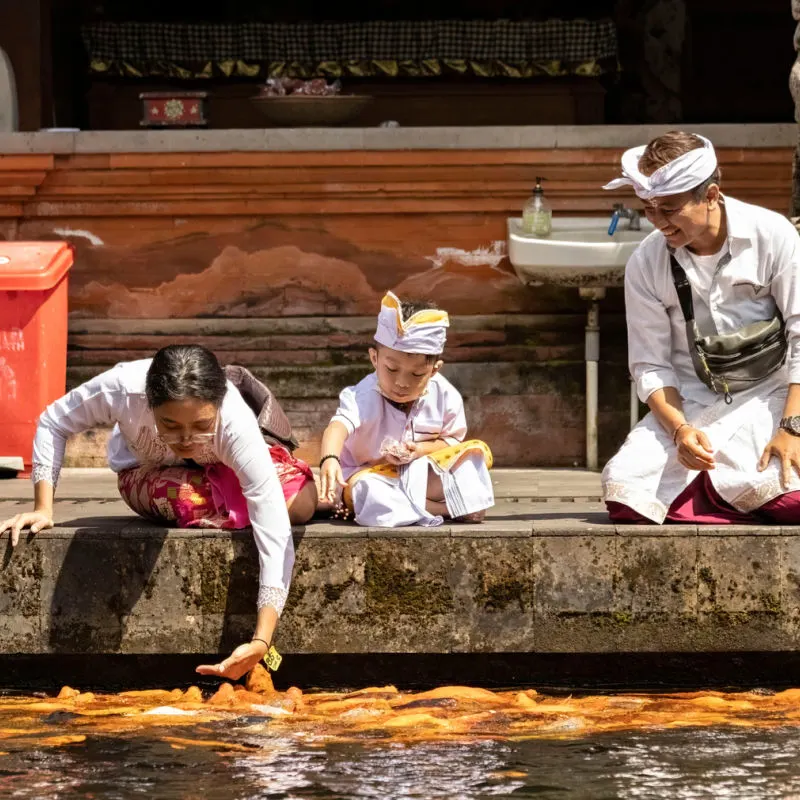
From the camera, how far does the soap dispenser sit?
7.78m

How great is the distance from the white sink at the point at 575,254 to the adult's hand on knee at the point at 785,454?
2.37m

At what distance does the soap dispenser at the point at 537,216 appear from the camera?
778 cm

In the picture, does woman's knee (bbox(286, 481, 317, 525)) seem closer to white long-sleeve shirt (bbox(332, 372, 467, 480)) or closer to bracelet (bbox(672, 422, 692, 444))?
white long-sleeve shirt (bbox(332, 372, 467, 480))

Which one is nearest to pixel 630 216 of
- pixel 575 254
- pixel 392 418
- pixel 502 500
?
pixel 575 254

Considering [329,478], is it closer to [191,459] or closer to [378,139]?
[191,459]

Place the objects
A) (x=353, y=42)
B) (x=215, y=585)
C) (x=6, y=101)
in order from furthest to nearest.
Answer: (x=353, y=42) → (x=6, y=101) → (x=215, y=585)

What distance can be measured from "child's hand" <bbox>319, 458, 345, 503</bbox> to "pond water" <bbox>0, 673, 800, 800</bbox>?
Result: 583 mm

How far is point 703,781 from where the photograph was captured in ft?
13.4

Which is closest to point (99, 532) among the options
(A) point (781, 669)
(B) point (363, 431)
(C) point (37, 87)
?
(B) point (363, 431)

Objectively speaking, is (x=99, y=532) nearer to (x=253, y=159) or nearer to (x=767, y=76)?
(x=253, y=159)

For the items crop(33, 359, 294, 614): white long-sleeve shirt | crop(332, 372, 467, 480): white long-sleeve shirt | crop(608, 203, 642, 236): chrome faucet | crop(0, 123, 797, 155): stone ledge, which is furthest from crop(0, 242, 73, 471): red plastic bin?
crop(608, 203, 642, 236): chrome faucet

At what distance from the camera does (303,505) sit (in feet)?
17.2

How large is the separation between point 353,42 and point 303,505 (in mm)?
5746

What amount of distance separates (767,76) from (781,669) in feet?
22.8
